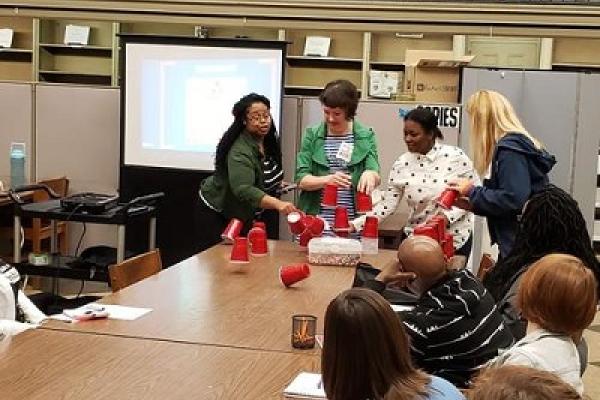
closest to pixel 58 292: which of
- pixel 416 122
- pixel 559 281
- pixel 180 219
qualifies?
pixel 180 219

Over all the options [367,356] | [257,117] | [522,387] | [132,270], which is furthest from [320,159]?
[522,387]

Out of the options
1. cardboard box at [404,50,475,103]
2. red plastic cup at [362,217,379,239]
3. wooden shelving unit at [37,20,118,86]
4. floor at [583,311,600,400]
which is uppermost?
wooden shelving unit at [37,20,118,86]

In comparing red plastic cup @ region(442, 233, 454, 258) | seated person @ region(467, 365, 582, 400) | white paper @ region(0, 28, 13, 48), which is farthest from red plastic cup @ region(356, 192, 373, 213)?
white paper @ region(0, 28, 13, 48)

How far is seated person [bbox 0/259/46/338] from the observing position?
268 centimetres

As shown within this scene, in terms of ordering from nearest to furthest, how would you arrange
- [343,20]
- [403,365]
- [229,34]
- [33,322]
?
1. [403,365]
2. [33,322]
3. [343,20]
4. [229,34]

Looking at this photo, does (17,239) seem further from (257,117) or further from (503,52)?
(503,52)

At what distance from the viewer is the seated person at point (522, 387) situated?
48.1 inches

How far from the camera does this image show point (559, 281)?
2.11 meters

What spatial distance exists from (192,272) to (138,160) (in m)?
2.93

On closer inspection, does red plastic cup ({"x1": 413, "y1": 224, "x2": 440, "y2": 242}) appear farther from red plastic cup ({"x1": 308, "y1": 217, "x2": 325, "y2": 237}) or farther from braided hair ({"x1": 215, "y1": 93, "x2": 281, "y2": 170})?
braided hair ({"x1": 215, "y1": 93, "x2": 281, "y2": 170})

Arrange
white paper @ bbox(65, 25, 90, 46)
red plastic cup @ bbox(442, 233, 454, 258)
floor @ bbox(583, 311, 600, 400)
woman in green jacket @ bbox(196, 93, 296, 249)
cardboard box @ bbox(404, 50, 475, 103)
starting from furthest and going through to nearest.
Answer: white paper @ bbox(65, 25, 90, 46), cardboard box @ bbox(404, 50, 475, 103), floor @ bbox(583, 311, 600, 400), woman in green jacket @ bbox(196, 93, 296, 249), red plastic cup @ bbox(442, 233, 454, 258)

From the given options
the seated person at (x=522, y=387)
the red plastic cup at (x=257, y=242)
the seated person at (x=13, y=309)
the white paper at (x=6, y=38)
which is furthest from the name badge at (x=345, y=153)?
the white paper at (x=6, y=38)

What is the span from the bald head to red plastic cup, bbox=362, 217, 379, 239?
1447mm

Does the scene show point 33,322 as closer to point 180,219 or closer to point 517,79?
point 180,219
